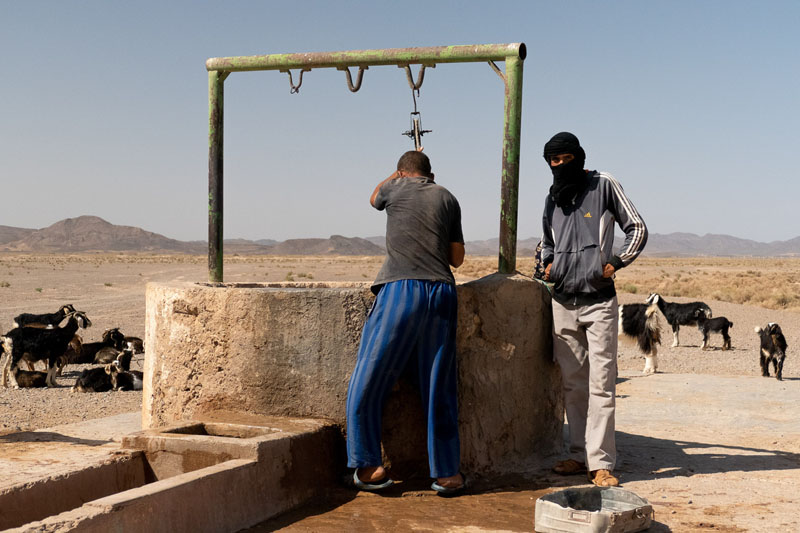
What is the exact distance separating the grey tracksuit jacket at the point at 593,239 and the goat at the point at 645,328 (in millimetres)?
7065

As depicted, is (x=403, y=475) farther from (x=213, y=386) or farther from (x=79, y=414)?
(x=79, y=414)

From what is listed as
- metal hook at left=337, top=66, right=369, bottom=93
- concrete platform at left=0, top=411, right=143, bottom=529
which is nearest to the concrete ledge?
concrete platform at left=0, top=411, right=143, bottom=529

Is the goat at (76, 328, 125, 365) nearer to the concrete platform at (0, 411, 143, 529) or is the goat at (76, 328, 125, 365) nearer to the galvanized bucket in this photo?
the concrete platform at (0, 411, 143, 529)

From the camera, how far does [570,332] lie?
5297 millimetres

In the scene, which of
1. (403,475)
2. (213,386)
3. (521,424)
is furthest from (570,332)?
(213,386)

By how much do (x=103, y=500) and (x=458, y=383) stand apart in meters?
2.34

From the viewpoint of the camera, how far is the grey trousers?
4988 millimetres

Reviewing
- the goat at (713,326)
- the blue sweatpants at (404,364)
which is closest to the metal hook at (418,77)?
the blue sweatpants at (404,364)

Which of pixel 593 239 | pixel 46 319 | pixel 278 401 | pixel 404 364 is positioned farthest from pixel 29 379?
pixel 593 239

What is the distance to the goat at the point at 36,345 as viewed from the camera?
34.9 feet

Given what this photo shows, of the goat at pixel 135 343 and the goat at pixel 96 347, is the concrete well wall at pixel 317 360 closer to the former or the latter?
the goat at pixel 96 347

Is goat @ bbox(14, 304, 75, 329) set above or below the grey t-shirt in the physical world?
below

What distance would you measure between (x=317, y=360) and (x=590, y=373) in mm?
1719

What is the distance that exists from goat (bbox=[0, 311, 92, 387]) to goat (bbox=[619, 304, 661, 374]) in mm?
8160
